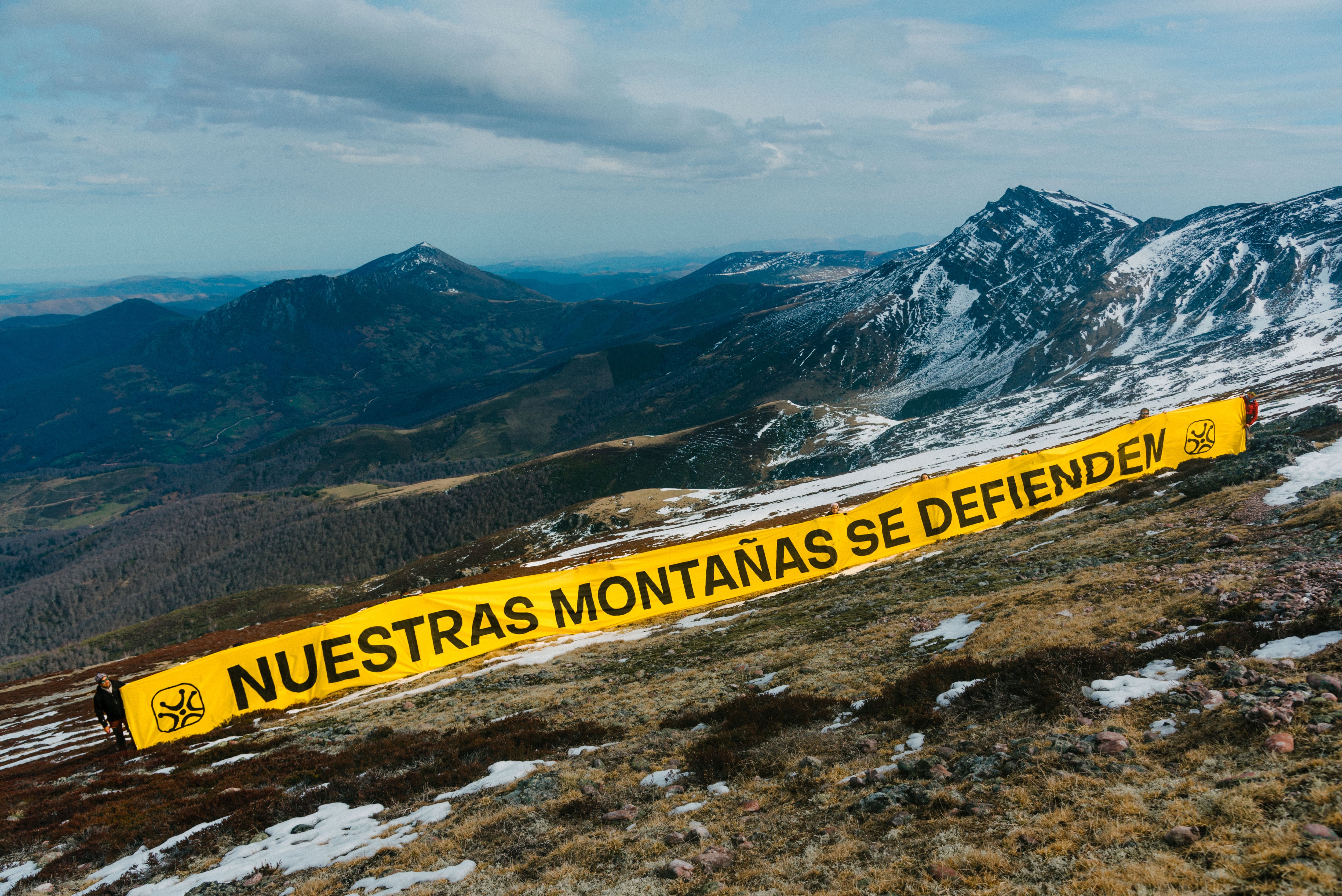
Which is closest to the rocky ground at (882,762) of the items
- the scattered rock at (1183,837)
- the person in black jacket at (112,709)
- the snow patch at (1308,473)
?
the scattered rock at (1183,837)

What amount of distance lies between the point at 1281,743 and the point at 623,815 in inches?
405

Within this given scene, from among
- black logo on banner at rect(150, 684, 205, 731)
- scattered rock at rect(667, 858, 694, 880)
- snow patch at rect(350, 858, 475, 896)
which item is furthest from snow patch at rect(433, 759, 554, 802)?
black logo on banner at rect(150, 684, 205, 731)

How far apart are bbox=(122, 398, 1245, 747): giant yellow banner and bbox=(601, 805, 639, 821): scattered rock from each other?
682 inches

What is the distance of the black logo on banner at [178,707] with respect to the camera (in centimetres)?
2745

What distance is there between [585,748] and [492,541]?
508ft

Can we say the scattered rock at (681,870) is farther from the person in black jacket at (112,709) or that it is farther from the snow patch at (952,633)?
the person in black jacket at (112,709)

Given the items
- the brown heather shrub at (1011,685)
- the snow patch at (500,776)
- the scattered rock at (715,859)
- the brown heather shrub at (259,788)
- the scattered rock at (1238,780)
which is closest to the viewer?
the scattered rock at (1238,780)

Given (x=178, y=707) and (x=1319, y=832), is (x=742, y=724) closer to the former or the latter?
(x=1319, y=832)

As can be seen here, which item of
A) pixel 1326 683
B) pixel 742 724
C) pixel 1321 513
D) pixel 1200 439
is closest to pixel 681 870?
pixel 742 724

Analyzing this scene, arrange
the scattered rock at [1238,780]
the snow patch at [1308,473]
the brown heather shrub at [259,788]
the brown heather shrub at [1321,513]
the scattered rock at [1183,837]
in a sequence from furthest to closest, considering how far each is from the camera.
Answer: the snow patch at [1308,473] < the brown heather shrub at [1321,513] < the brown heather shrub at [259,788] < the scattered rock at [1238,780] < the scattered rock at [1183,837]

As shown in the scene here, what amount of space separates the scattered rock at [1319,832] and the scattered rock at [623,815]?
31.1 ft

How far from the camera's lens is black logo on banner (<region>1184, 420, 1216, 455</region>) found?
35188 millimetres

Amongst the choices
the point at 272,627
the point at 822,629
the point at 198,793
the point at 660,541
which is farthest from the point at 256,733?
the point at 660,541

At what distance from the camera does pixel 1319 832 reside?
22.0ft
